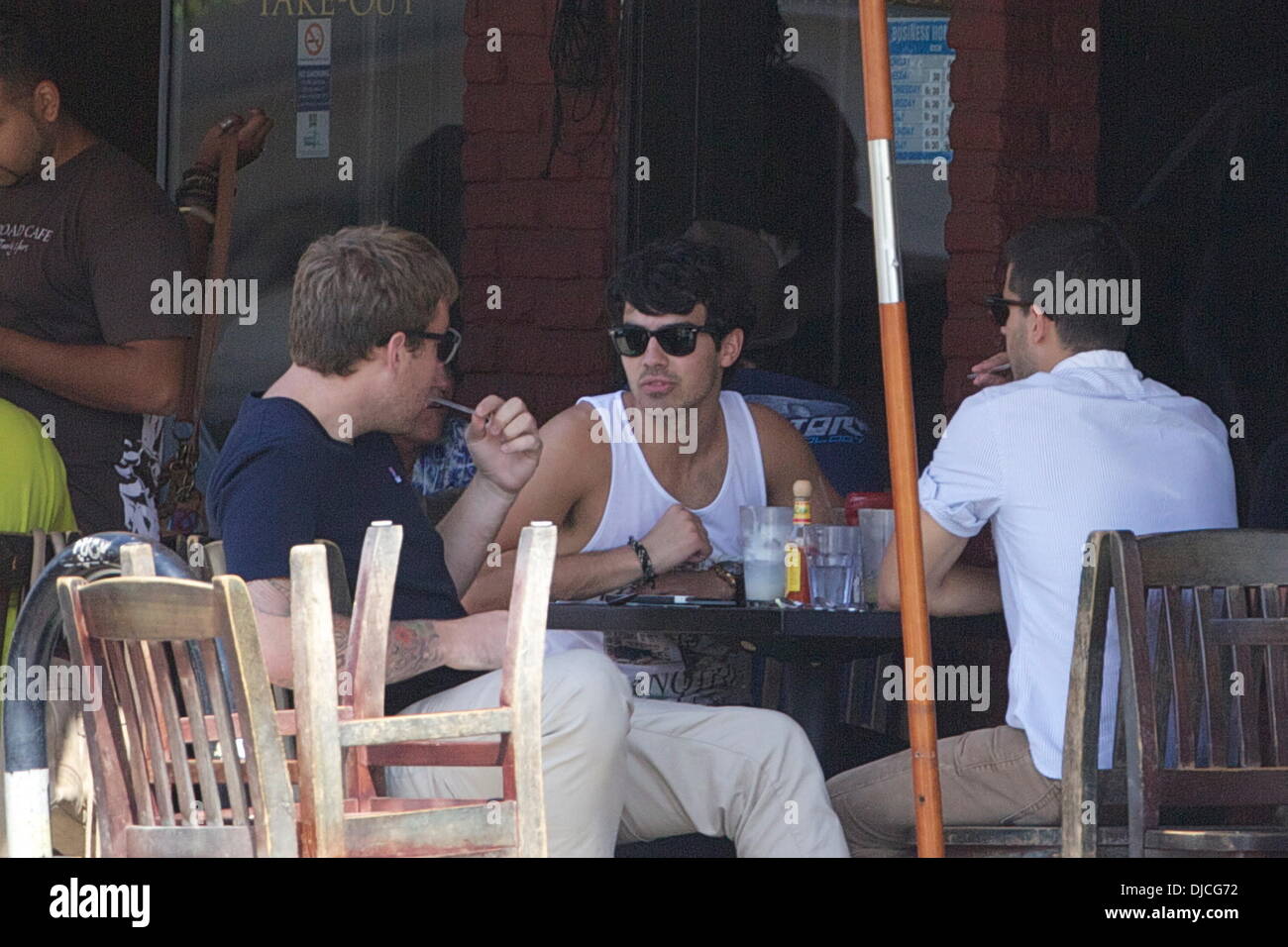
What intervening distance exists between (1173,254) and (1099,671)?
7.99 ft

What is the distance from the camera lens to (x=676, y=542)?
141 inches

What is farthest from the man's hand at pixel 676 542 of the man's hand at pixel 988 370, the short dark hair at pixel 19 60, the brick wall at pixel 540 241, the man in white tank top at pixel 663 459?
the short dark hair at pixel 19 60

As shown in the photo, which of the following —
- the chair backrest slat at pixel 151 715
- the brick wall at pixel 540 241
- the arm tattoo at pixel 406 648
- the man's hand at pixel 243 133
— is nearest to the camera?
the chair backrest slat at pixel 151 715

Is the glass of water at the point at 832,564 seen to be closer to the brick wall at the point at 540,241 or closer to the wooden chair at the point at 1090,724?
the wooden chair at the point at 1090,724

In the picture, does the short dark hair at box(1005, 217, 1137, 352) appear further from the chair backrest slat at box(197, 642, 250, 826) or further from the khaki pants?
the chair backrest slat at box(197, 642, 250, 826)

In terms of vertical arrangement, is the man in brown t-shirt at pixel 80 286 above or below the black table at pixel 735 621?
above

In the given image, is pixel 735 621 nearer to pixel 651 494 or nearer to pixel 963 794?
pixel 963 794

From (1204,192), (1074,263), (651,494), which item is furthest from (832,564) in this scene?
(1204,192)

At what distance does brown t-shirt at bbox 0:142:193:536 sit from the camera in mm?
4301

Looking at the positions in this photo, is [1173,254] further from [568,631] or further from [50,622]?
[50,622]

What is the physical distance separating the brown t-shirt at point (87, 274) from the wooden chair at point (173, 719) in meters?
1.96

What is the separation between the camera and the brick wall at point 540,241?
5105mm

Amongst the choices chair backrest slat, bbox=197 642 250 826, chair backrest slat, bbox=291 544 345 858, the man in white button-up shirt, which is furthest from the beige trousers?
chair backrest slat, bbox=197 642 250 826
